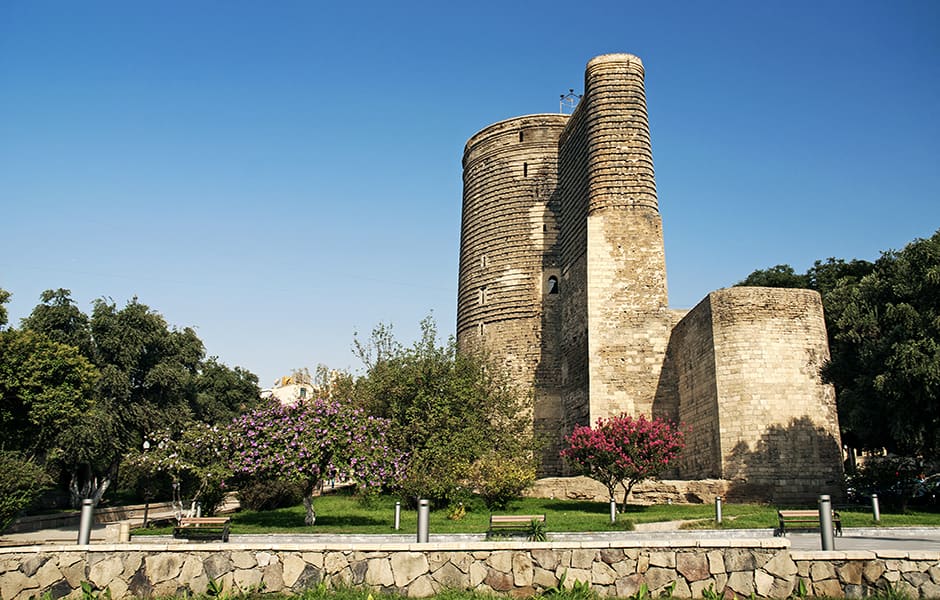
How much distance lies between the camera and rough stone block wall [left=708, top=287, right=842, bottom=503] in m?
16.8

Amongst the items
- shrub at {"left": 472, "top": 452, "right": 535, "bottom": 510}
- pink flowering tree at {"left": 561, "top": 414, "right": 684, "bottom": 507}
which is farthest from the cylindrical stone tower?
pink flowering tree at {"left": 561, "top": 414, "right": 684, "bottom": 507}

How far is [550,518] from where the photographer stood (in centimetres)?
1436

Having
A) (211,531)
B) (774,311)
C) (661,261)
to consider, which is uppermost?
(661,261)

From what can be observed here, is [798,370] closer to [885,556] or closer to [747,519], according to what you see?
[747,519]

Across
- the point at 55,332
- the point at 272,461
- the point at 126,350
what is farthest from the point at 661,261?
the point at 55,332

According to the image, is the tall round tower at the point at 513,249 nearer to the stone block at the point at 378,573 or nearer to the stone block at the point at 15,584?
the stone block at the point at 378,573

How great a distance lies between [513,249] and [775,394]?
1404 centimetres

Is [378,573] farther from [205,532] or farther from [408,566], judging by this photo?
[205,532]

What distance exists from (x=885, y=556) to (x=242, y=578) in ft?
21.7

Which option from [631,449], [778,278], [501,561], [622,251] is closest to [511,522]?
[501,561]

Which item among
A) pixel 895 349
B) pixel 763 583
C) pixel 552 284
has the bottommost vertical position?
pixel 763 583

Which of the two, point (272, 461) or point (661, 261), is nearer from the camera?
point (272, 461)

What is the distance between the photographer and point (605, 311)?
21.6 meters

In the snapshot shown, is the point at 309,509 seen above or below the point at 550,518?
above
